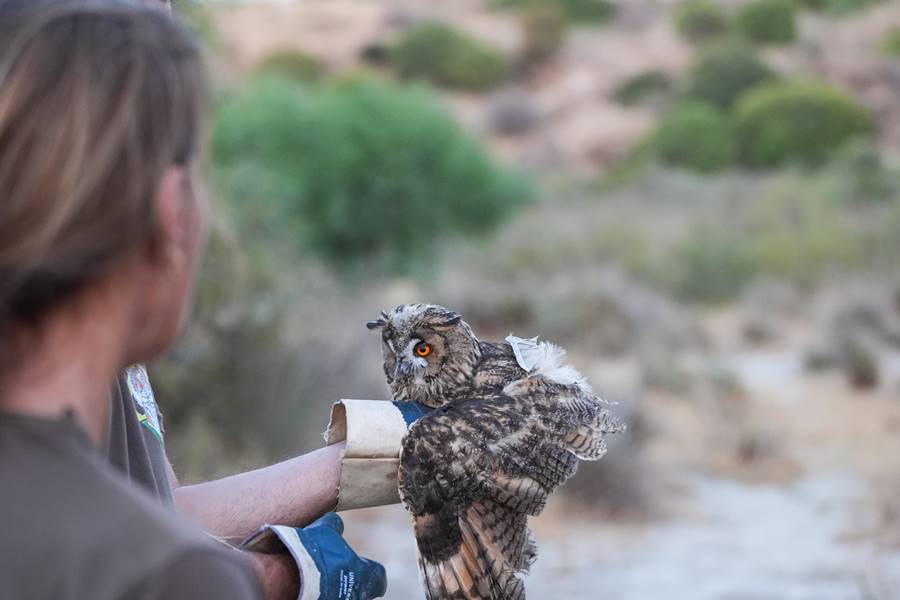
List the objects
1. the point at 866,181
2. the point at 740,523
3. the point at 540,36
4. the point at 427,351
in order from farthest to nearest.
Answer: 1. the point at 540,36
2. the point at 866,181
3. the point at 740,523
4. the point at 427,351

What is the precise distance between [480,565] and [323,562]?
48 centimetres

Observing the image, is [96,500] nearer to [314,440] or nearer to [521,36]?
[314,440]

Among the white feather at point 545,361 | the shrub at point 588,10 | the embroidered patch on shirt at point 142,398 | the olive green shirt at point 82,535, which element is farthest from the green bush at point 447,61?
the olive green shirt at point 82,535

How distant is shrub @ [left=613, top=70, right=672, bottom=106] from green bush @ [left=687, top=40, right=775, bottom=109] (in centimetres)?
316

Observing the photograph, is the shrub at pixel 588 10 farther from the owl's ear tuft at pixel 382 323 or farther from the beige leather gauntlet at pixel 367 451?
the beige leather gauntlet at pixel 367 451

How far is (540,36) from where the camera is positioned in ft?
163

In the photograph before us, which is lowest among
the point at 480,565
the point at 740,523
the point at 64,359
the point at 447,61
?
the point at 64,359

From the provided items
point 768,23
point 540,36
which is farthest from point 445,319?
point 540,36

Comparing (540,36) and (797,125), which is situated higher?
(540,36)

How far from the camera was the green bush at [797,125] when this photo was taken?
3491cm

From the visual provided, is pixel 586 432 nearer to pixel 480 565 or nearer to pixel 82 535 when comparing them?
pixel 480 565

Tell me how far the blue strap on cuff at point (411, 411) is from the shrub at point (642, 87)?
42362 millimetres

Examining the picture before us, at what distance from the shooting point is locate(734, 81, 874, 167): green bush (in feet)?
115

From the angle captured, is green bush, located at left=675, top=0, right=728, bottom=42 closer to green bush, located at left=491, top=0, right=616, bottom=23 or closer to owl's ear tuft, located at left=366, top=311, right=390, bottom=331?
green bush, located at left=491, top=0, right=616, bottom=23
